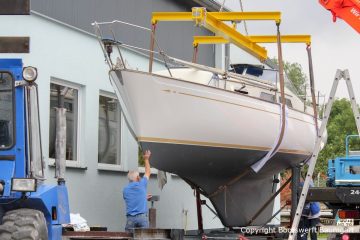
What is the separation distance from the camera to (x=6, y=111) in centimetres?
668

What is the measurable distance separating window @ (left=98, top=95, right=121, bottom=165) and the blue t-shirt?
3.25m

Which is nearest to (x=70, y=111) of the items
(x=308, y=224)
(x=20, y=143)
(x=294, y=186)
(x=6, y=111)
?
(x=294, y=186)

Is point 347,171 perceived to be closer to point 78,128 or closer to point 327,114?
point 327,114

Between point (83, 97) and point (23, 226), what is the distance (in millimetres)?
6921

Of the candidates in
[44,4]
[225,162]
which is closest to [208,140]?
[225,162]

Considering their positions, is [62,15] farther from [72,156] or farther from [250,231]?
[250,231]

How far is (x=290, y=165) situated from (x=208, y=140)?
228 centimetres

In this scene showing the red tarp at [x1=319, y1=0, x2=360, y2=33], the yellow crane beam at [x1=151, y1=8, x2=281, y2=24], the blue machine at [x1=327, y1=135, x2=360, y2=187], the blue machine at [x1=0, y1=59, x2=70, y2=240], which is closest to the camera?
the blue machine at [x1=0, y1=59, x2=70, y2=240]

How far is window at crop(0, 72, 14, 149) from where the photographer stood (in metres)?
6.61

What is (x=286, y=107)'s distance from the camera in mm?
12203

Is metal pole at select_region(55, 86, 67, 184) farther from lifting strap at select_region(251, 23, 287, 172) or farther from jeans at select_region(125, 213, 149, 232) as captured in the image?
lifting strap at select_region(251, 23, 287, 172)

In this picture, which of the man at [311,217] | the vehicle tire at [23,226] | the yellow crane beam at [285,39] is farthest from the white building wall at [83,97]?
the vehicle tire at [23,226]

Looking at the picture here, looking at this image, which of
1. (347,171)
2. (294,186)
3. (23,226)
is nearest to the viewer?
(23,226)

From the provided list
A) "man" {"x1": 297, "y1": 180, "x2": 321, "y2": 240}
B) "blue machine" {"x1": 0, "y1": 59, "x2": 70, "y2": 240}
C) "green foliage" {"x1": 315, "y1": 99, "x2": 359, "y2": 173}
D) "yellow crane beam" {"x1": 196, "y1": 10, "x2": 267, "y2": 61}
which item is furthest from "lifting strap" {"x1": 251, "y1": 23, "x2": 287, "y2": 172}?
"green foliage" {"x1": 315, "y1": 99, "x2": 359, "y2": 173}
